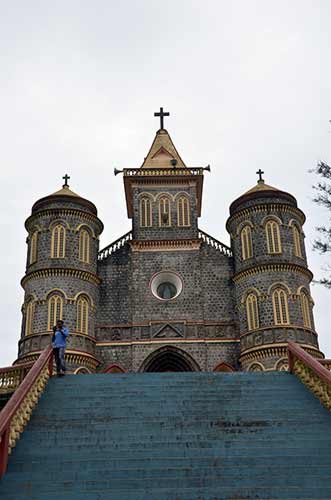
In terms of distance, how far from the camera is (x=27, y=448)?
35.0 feet

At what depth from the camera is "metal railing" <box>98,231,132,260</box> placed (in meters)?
31.6

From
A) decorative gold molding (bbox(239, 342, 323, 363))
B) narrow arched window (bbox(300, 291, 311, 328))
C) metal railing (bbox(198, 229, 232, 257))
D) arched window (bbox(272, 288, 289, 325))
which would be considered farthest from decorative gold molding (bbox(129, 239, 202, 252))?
decorative gold molding (bbox(239, 342, 323, 363))

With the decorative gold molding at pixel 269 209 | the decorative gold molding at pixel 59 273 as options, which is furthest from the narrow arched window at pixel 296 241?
the decorative gold molding at pixel 59 273

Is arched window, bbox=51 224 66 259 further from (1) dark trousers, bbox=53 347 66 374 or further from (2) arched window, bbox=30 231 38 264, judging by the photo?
(1) dark trousers, bbox=53 347 66 374

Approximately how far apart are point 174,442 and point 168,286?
2029 cm

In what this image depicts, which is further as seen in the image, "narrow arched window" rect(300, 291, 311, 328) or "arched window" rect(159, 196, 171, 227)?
"arched window" rect(159, 196, 171, 227)

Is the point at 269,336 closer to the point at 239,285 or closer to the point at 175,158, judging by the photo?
the point at 239,285

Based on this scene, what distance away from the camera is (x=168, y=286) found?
31016 mm

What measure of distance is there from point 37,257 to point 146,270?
17.1ft

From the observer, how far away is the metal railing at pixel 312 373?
1247 centimetres

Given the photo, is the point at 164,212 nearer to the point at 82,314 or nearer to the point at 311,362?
the point at 82,314

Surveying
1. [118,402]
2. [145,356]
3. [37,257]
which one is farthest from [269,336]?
[118,402]

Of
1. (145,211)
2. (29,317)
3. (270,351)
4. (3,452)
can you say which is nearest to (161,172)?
(145,211)

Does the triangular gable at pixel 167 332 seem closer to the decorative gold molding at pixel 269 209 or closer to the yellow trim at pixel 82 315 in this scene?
the yellow trim at pixel 82 315
